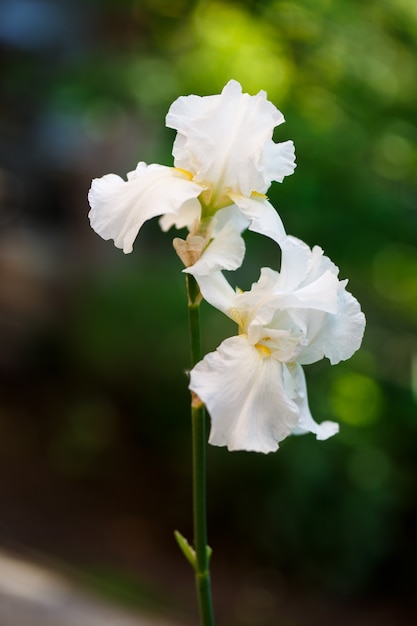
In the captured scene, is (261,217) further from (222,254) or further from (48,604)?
(48,604)

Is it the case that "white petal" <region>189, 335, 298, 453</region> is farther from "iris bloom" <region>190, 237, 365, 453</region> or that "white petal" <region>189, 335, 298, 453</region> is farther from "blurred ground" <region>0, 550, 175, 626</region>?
"blurred ground" <region>0, 550, 175, 626</region>

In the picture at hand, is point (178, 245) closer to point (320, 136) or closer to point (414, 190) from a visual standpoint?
point (320, 136)

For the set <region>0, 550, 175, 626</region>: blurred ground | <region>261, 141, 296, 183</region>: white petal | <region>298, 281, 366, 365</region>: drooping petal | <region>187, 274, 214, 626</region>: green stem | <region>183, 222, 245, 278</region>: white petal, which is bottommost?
<region>0, 550, 175, 626</region>: blurred ground

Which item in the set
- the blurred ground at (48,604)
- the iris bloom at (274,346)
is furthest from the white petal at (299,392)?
the blurred ground at (48,604)

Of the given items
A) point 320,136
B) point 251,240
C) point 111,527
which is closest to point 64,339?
point 111,527

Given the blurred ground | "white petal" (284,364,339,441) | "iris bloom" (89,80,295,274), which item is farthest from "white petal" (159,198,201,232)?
the blurred ground

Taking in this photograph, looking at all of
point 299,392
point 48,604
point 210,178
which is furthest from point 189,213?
point 48,604

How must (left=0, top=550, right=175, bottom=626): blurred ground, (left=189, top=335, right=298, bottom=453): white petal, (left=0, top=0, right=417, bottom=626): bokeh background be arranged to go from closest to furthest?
(left=189, top=335, right=298, bottom=453): white petal → (left=0, top=550, right=175, bottom=626): blurred ground → (left=0, top=0, right=417, bottom=626): bokeh background
